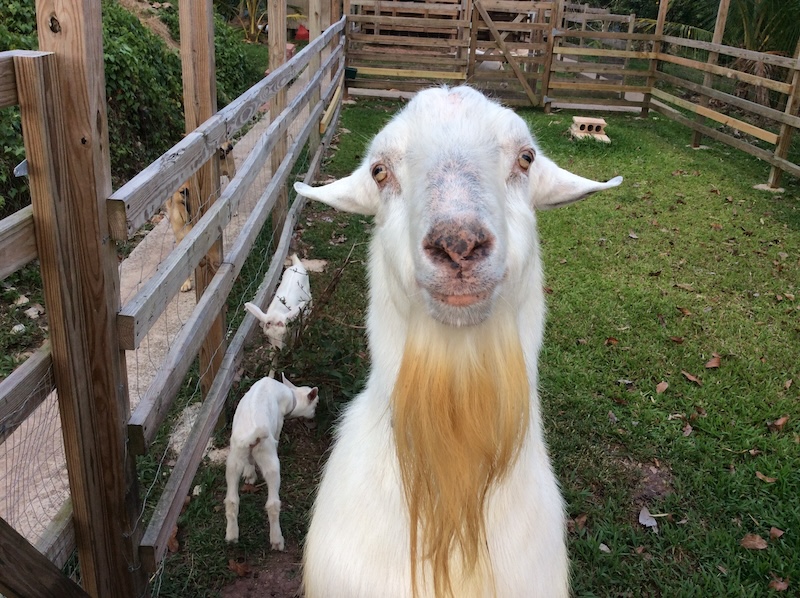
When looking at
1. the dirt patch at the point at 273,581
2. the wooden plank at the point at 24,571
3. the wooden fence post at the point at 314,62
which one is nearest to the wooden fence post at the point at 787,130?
the wooden fence post at the point at 314,62

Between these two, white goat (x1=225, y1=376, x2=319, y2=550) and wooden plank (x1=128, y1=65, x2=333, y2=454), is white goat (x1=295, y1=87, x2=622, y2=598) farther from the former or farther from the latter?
white goat (x1=225, y1=376, x2=319, y2=550)

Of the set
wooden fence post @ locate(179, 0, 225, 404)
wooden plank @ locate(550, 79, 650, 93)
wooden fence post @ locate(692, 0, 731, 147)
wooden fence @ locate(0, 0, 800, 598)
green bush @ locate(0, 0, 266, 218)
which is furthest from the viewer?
wooden plank @ locate(550, 79, 650, 93)

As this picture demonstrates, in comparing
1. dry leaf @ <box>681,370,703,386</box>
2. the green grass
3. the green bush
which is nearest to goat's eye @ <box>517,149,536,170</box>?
the green grass

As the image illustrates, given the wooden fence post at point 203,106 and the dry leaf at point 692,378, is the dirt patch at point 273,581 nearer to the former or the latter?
the wooden fence post at point 203,106

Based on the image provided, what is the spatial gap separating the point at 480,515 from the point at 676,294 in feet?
17.6

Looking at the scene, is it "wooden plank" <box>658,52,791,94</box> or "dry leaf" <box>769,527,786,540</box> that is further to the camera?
"wooden plank" <box>658,52,791,94</box>

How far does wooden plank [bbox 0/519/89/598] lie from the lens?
161cm

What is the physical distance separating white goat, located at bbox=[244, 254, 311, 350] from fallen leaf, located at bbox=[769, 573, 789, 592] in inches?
128

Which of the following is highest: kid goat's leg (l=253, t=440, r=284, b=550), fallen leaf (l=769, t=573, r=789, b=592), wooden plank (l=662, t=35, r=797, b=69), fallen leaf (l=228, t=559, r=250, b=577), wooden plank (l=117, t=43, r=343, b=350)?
wooden plank (l=662, t=35, r=797, b=69)

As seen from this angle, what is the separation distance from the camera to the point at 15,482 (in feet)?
10.5

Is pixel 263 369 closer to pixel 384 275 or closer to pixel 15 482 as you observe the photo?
pixel 15 482

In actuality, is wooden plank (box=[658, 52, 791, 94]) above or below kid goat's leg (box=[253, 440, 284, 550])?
above

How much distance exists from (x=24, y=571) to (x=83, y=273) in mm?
922

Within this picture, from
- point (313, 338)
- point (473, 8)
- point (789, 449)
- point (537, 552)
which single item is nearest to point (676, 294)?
point (789, 449)
